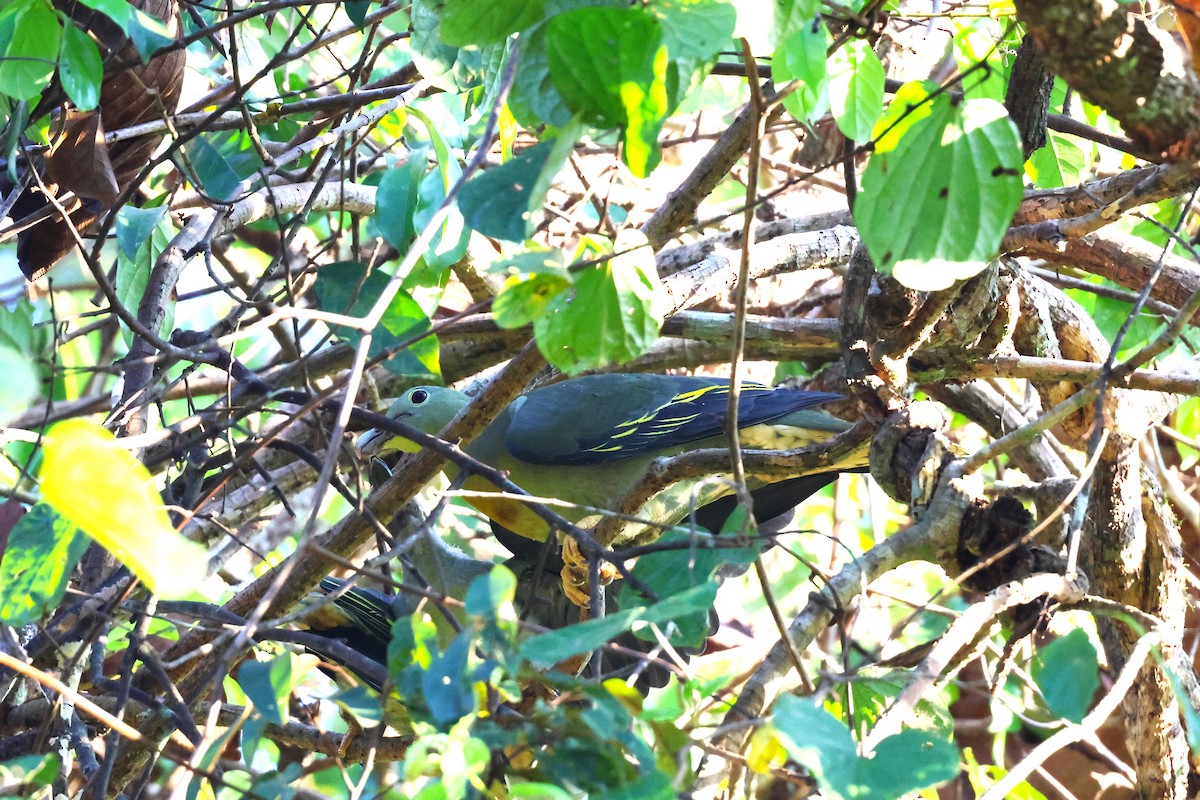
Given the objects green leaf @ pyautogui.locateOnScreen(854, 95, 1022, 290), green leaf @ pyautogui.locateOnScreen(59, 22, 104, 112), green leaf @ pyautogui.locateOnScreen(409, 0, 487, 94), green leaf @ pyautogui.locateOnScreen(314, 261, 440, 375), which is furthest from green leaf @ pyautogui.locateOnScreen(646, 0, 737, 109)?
green leaf @ pyautogui.locateOnScreen(59, 22, 104, 112)

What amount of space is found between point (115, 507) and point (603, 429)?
2.69 metres

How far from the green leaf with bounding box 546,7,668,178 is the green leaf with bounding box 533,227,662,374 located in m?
0.14

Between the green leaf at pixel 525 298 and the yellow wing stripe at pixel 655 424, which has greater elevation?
the green leaf at pixel 525 298

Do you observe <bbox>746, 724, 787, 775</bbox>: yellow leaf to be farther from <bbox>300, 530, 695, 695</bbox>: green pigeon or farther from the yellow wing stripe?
the yellow wing stripe

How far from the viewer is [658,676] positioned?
2.61m

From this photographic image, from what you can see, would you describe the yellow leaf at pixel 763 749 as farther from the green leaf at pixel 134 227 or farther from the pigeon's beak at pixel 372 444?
the pigeon's beak at pixel 372 444

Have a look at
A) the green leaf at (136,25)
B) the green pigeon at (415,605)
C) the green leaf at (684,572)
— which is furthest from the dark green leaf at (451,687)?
the green pigeon at (415,605)

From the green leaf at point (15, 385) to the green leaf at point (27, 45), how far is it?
1019mm

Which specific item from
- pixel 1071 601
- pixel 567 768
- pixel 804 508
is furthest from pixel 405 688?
pixel 804 508

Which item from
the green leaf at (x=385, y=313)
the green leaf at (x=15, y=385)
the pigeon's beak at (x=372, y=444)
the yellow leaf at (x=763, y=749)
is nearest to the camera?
the green leaf at (x=15, y=385)

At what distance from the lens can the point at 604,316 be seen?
1.18m

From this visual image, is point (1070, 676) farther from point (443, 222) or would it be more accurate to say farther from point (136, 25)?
point (136, 25)

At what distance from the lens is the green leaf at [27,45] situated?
5.33ft

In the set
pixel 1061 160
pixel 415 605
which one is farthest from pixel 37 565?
pixel 1061 160
